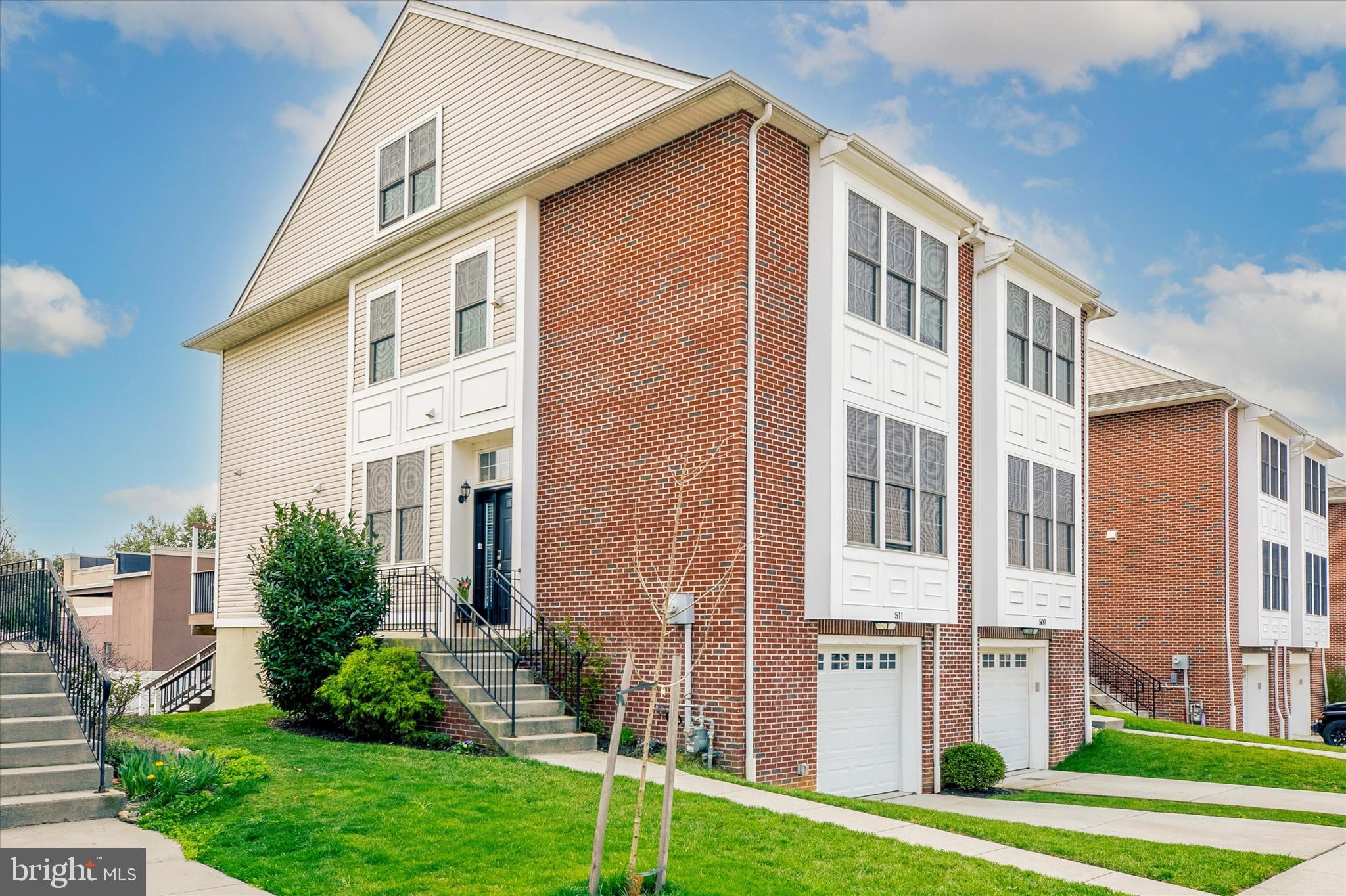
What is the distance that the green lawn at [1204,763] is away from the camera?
17.9m

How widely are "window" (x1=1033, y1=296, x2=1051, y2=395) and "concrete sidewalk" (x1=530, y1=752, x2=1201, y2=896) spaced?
1045 centimetres

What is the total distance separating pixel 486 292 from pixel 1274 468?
919 inches

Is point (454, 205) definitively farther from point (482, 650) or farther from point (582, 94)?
point (482, 650)

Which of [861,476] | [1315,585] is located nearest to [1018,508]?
[861,476]

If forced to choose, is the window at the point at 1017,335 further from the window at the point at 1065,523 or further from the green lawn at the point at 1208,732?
the green lawn at the point at 1208,732

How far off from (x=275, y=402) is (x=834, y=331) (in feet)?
43.6

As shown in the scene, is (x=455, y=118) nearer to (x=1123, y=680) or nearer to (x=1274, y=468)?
(x=1123, y=680)

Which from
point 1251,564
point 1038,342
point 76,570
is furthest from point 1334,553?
point 76,570

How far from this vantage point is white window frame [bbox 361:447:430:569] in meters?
17.3

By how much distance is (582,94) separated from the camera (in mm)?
15992

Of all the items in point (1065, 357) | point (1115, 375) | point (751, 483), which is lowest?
point (751, 483)

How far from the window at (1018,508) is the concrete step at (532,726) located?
8.00m

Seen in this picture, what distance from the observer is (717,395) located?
43.7 feet

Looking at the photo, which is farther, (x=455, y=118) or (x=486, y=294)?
(x=455, y=118)
